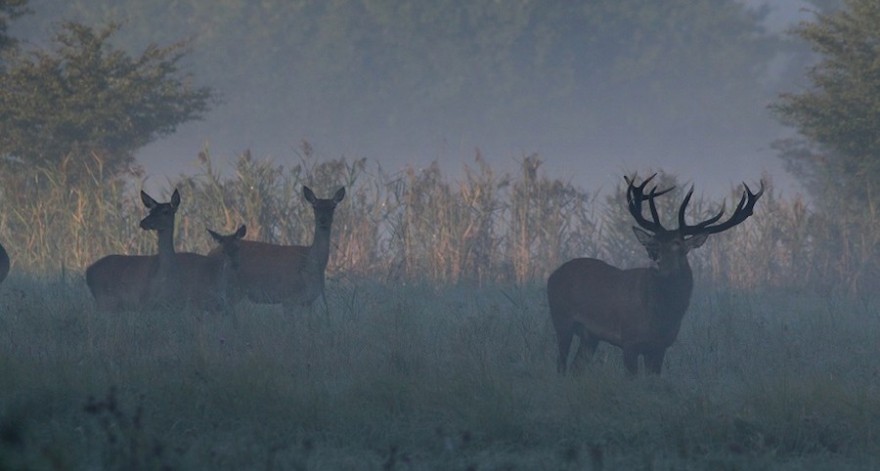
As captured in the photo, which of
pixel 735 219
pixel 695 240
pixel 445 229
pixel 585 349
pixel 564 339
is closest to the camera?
pixel 695 240

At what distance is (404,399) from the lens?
25.1ft

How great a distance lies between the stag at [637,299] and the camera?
30.1ft

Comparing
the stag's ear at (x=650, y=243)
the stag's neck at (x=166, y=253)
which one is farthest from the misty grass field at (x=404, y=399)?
the stag's ear at (x=650, y=243)

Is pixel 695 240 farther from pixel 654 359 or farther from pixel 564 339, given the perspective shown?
pixel 564 339

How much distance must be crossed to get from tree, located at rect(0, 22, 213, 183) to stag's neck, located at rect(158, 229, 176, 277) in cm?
762

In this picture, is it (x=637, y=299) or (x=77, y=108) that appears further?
(x=77, y=108)

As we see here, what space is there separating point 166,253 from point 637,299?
471 centimetres

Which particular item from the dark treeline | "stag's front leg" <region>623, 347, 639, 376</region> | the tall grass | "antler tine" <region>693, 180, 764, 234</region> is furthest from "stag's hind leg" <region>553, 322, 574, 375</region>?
the dark treeline

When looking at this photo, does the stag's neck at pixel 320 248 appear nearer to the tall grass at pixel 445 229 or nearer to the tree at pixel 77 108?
the tall grass at pixel 445 229

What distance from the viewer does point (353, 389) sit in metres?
7.86

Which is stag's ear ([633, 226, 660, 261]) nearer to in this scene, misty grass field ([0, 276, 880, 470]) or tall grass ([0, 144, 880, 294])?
misty grass field ([0, 276, 880, 470])

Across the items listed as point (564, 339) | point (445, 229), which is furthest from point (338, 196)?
point (564, 339)

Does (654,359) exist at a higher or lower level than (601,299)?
lower

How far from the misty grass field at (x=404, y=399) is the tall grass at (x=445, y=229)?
18.6 ft
